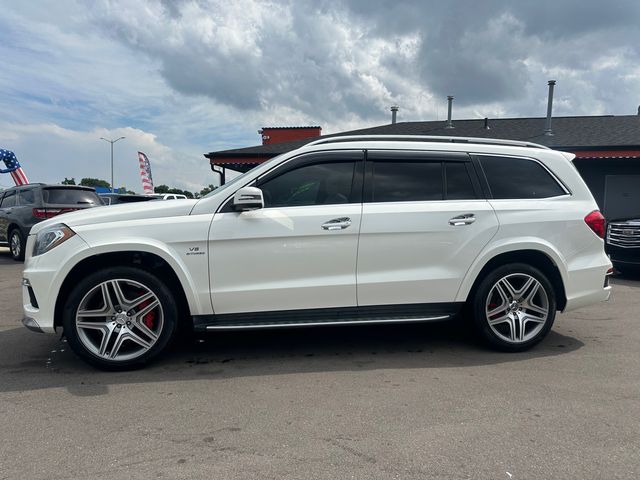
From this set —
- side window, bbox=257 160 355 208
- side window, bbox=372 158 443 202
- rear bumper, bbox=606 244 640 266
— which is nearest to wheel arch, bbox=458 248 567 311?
side window, bbox=372 158 443 202

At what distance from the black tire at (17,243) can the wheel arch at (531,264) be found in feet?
36.4

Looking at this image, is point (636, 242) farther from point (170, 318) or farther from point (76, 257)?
point (76, 257)

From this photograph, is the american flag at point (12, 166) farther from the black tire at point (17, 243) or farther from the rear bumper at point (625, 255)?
the rear bumper at point (625, 255)

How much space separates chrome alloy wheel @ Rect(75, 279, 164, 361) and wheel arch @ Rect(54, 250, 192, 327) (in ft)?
0.65

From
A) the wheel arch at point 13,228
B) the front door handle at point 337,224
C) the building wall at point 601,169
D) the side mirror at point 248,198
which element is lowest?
the wheel arch at point 13,228

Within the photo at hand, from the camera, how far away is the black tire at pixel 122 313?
372cm

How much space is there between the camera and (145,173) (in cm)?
2781

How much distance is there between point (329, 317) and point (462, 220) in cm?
149

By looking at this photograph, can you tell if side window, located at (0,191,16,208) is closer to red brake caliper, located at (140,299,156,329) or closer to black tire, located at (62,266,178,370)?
black tire, located at (62,266,178,370)

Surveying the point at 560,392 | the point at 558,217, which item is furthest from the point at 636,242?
the point at 560,392

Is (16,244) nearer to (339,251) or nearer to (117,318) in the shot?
(117,318)

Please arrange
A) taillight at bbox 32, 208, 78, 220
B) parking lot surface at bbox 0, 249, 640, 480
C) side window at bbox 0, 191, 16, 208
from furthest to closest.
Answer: side window at bbox 0, 191, 16, 208 → taillight at bbox 32, 208, 78, 220 → parking lot surface at bbox 0, 249, 640, 480

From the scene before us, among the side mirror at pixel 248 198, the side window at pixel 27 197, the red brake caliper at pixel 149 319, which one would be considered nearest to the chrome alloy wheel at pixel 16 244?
the side window at pixel 27 197

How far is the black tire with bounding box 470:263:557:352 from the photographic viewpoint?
166 inches
